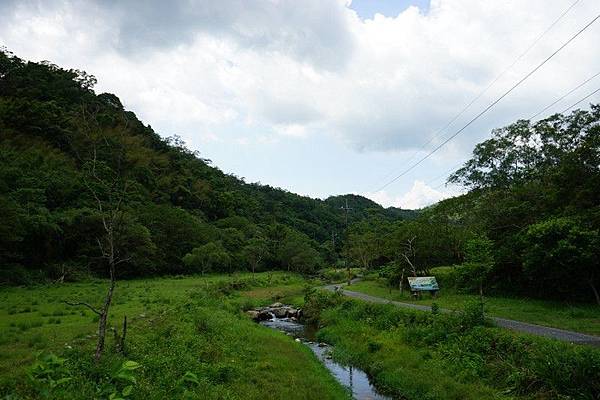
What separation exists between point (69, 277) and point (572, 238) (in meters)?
52.3

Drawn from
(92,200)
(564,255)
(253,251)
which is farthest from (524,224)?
(92,200)

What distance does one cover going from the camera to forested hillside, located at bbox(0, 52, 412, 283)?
33.1m

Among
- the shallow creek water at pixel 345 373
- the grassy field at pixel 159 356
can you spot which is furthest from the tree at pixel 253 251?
the grassy field at pixel 159 356

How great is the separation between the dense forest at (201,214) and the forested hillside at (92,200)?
250mm

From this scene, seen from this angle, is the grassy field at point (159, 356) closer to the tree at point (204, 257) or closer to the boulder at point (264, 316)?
the boulder at point (264, 316)

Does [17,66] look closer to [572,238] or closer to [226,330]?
[226,330]

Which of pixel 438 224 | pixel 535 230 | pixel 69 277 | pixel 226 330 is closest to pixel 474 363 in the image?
pixel 226 330

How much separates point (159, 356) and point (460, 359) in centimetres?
1275

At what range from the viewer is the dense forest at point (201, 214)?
88.0 feet

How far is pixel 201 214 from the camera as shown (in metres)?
108

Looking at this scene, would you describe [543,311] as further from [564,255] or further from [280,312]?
[280,312]

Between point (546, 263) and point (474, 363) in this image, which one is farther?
point (546, 263)

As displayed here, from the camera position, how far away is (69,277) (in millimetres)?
49656

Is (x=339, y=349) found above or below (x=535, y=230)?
below
